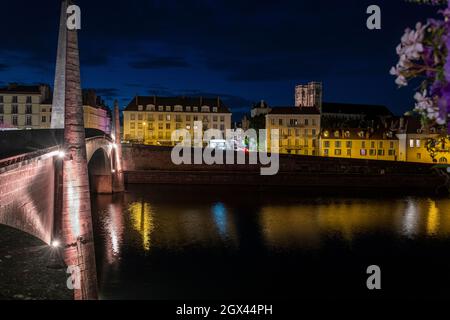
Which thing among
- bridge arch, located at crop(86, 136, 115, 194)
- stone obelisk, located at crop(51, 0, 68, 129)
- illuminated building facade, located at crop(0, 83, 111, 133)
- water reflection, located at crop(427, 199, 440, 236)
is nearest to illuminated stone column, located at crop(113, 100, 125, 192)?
bridge arch, located at crop(86, 136, 115, 194)

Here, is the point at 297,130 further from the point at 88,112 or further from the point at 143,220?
the point at 143,220

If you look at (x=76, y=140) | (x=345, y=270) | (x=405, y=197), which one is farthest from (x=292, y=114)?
(x=76, y=140)

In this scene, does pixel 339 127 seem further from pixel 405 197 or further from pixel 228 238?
pixel 228 238

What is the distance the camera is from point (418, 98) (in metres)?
2.45

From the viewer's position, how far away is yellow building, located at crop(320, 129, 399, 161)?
211 ft

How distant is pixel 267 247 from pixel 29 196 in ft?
42.8

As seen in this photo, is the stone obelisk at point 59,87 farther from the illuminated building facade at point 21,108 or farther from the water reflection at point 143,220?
the illuminated building facade at point 21,108

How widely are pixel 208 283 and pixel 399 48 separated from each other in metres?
16.5

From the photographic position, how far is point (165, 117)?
258 feet

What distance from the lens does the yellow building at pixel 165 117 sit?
7769 centimetres

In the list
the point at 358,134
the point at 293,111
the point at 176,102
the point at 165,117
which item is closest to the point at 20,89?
the point at 165,117

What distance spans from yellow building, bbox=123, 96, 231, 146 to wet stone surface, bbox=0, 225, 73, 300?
230 feet

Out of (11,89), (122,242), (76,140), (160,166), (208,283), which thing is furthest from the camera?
(11,89)

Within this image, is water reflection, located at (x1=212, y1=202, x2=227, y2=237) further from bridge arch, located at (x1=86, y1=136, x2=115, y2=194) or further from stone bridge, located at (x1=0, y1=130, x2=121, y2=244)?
bridge arch, located at (x1=86, y1=136, x2=115, y2=194)
